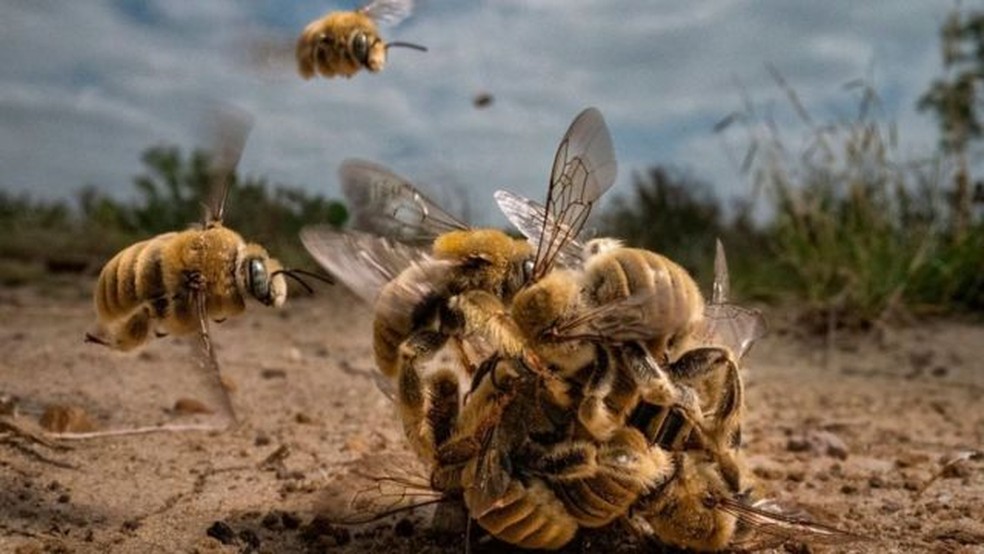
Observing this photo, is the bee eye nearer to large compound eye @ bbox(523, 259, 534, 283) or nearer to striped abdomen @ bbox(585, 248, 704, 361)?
large compound eye @ bbox(523, 259, 534, 283)

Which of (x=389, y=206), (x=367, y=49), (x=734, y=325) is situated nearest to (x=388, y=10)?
(x=367, y=49)

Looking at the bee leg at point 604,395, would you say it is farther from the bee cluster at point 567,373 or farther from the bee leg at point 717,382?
the bee leg at point 717,382

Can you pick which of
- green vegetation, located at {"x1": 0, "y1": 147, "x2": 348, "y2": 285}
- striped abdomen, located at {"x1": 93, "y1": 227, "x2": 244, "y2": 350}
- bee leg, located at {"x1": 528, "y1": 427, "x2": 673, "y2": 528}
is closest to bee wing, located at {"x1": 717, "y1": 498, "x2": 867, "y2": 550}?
bee leg, located at {"x1": 528, "y1": 427, "x2": 673, "y2": 528}

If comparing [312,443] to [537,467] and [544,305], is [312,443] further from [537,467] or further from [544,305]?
[544,305]

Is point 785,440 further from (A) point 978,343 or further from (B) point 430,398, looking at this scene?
(A) point 978,343

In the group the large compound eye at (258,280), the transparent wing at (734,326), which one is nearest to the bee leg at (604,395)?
the transparent wing at (734,326)
